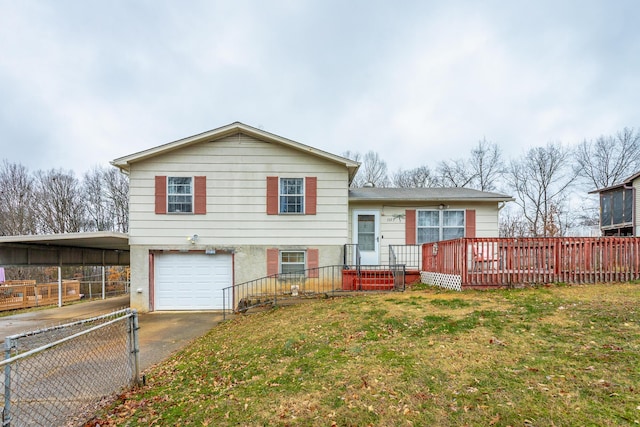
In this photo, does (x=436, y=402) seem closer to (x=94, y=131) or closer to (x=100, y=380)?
(x=100, y=380)

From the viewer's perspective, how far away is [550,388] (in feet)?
10.3

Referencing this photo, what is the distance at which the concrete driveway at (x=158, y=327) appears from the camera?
6.47m

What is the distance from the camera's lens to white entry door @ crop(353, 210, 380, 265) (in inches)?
442

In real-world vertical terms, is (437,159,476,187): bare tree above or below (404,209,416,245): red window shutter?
above

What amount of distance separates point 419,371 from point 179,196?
9.24 meters

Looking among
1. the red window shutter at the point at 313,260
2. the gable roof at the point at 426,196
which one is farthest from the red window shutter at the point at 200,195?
the gable roof at the point at 426,196

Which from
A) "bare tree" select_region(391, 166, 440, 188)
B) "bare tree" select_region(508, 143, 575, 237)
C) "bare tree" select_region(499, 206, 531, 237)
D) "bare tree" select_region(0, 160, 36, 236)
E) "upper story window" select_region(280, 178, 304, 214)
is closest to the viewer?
"upper story window" select_region(280, 178, 304, 214)

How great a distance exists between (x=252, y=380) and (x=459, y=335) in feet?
10.2

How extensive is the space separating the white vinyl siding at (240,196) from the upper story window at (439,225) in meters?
2.94

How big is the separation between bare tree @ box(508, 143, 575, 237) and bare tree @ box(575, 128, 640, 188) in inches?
52.0

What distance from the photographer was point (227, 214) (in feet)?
34.5

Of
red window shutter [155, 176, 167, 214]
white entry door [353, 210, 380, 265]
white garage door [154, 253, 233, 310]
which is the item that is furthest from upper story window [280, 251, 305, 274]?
red window shutter [155, 176, 167, 214]

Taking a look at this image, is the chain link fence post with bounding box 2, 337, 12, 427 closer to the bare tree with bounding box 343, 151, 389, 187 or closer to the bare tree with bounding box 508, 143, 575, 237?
the bare tree with bounding box 343, 151, 389, 187

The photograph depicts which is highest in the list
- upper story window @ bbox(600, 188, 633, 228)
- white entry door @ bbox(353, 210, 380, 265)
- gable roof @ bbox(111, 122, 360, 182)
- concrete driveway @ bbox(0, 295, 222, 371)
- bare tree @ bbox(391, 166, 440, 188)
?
bare tree @ bbox(391, 166, 440, 188)
